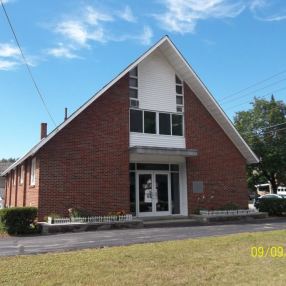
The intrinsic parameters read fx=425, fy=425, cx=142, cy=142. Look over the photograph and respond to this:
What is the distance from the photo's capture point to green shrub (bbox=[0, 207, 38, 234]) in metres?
16.0

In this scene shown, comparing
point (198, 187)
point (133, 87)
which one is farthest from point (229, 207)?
point (133, 87)

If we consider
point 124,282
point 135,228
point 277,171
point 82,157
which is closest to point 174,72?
point 82,157

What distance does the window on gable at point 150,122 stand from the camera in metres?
21.8

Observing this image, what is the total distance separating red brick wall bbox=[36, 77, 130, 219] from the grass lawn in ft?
27.4

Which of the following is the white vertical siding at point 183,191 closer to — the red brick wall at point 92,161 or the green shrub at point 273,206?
the red brick wall at point 92,161

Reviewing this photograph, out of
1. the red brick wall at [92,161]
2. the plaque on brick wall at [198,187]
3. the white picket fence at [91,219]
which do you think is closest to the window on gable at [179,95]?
the red brick wall at [92,161]

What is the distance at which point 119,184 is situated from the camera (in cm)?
2033

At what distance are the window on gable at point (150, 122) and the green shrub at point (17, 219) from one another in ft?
25.4

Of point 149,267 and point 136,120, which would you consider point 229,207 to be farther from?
point 149,267

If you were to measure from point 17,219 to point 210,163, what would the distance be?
1128 cm

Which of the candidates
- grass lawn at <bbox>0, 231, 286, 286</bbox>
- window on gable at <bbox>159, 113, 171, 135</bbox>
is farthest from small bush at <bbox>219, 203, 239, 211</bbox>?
grass lawn at <bbox>0, 231, 286, 286</bbox>

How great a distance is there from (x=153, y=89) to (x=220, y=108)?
3834mm

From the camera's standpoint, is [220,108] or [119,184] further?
[220,108]

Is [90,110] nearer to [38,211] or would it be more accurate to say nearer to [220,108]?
[38,211]
